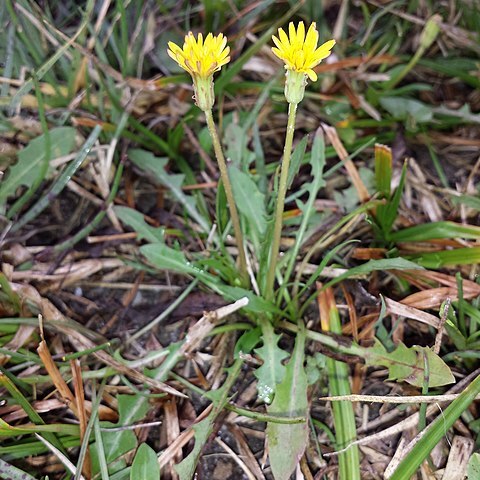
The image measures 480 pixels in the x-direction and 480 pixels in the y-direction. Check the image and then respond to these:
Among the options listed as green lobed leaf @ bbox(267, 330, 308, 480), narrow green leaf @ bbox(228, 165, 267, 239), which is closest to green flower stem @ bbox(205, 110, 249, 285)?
narrow green leaf @ bbox(228, 165, 267, 239)

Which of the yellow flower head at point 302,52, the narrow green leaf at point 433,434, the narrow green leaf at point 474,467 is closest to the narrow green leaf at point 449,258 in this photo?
the narrow green leaf at point 433,434

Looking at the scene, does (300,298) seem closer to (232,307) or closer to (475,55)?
(232,307)

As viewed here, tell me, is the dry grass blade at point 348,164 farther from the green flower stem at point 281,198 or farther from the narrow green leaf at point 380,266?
the green flower stem at point 281,198

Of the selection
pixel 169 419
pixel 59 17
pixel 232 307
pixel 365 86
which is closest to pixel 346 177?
pixel 365 86

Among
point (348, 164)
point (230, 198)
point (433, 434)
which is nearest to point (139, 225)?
point (230, 198)

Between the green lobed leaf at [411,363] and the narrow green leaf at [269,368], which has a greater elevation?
the green lobed leaf at [411,363]
